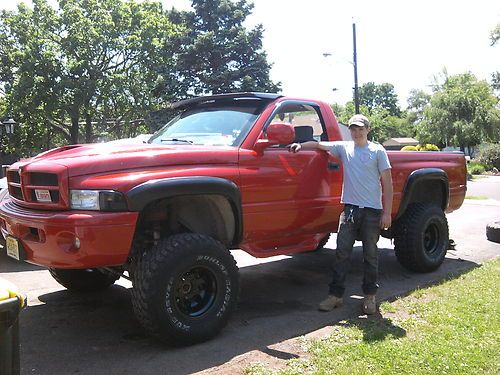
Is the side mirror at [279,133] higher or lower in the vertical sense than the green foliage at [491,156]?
higher

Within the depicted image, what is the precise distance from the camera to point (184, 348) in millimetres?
3912

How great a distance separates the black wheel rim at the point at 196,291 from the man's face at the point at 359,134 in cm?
189

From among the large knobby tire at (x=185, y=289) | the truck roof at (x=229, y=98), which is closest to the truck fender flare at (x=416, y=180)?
→ the truck roof at (x=229, y=98)

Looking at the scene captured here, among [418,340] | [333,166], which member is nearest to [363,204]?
[333,166]

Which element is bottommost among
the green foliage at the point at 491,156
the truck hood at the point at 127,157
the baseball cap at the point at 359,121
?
the green foliage at the point at 491,156

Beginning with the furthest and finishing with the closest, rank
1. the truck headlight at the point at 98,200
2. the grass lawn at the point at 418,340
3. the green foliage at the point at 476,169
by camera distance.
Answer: the green foliage at the point at 476,169, the truck headlight at the point at 98,200, the grass lawn at the point at 418,340

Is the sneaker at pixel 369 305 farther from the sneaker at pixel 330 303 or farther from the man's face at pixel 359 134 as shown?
the man's face at pixel 359 134

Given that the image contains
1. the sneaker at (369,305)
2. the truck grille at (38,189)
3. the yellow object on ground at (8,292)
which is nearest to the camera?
the yellow object on ground at (8,292)

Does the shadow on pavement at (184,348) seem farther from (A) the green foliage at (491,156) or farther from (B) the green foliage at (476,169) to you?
(A) the green foliage at (491,156)

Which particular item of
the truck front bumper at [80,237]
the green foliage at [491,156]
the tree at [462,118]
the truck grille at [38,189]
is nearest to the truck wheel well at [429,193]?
the truck front bumper at [80,237]

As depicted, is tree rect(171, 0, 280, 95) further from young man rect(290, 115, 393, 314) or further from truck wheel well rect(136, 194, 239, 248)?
truck wheel well rect(136, 194, 239, 248)

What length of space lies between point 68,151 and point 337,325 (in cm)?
269

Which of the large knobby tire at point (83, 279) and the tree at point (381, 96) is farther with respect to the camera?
the tree at point (381, 96)

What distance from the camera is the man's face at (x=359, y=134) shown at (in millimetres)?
4809
